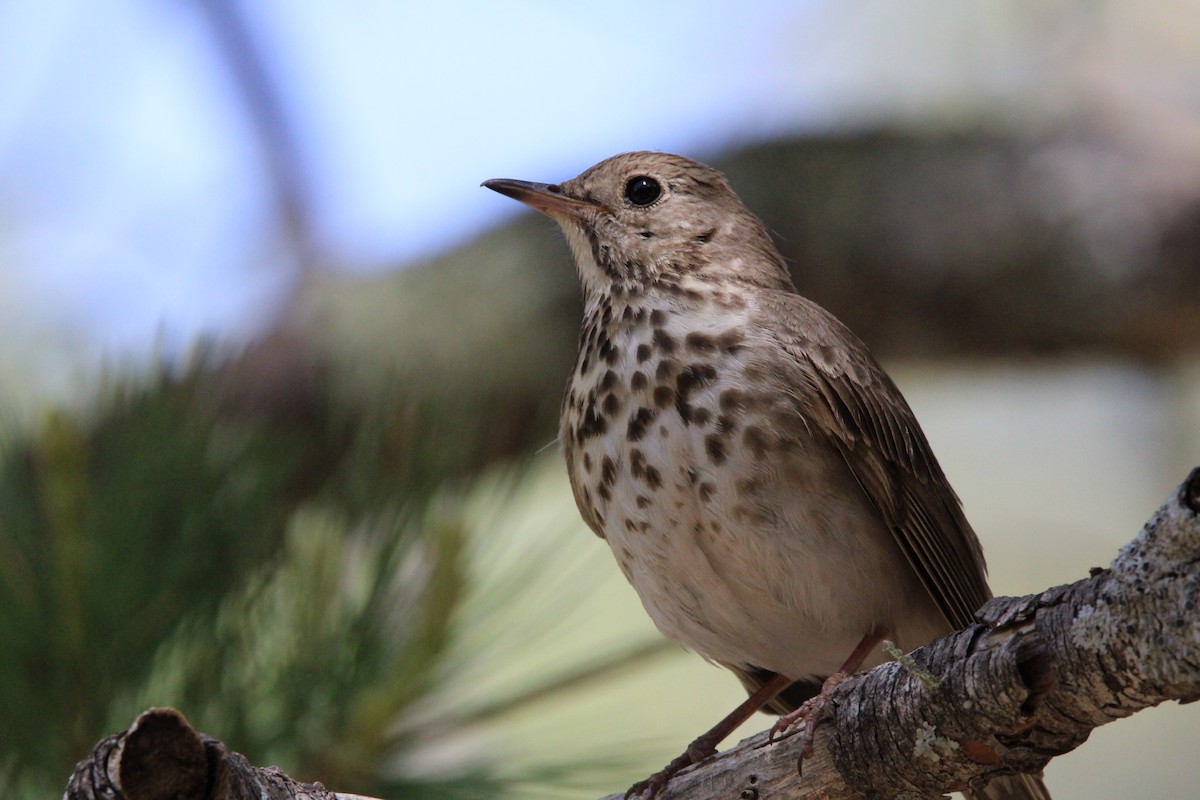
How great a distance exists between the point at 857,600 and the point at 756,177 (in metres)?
2.74

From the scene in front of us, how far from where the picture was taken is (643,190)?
3.61 metres

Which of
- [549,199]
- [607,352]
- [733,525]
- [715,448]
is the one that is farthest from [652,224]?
[733,525]

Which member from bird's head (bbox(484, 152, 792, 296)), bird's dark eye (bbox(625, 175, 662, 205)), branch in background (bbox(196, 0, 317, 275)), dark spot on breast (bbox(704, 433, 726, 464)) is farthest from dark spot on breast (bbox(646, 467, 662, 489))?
branch in background (bbox(196, 0, 317, 275))

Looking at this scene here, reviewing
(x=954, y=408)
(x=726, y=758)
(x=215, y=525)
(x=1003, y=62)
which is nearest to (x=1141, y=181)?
(x=1003, y=62)

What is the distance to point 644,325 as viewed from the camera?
314 cm

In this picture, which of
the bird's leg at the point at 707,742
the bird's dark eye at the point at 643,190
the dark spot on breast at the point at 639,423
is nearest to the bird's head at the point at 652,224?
the bird's dark eye at the point at 643,190

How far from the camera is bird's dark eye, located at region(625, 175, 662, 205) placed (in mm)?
3600

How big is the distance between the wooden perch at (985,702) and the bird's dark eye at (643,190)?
5.52 ft

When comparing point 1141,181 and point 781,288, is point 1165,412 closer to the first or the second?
point 1141,181

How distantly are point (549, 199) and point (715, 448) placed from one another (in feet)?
3.50

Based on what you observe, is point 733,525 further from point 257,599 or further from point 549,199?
point 549,199

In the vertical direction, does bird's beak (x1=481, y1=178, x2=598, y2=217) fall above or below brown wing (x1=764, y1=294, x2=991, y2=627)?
above

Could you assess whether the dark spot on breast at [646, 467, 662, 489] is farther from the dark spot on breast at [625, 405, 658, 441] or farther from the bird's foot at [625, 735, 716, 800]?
the bird's foot at [625, 735, 716, 800]

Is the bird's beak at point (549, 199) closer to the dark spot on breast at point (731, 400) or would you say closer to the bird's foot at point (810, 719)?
the dark spot on breast at point (731, 400)
